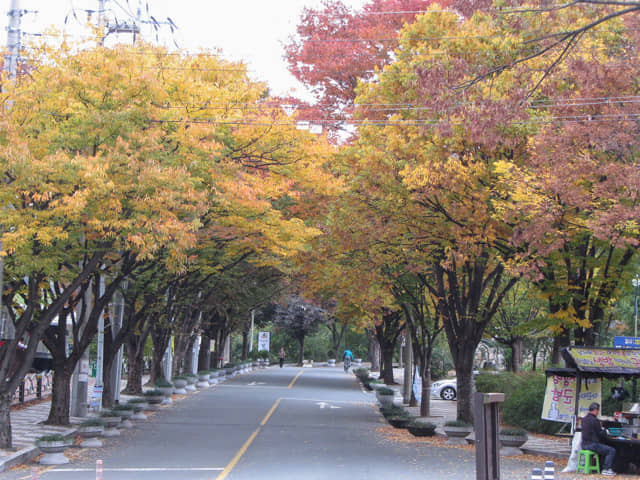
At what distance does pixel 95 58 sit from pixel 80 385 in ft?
38.7

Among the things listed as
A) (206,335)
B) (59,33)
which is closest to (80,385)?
(59,33)

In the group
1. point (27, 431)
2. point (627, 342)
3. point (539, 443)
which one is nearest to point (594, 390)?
point (627, 342)

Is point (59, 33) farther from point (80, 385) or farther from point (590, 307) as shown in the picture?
point (590, 307)

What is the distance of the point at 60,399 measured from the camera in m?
20.7

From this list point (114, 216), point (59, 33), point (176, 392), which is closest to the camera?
point (114, 216)

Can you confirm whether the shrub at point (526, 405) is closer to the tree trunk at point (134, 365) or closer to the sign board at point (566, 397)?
the sign board at point (566, 397)

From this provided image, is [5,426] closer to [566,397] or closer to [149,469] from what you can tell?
[149,469]

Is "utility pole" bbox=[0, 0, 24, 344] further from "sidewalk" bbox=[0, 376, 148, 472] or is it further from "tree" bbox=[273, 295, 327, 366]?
"tree" bbox=[273, 295, 327, 366]

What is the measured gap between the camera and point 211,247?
22938mm

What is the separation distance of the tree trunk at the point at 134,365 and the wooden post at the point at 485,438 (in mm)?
24633

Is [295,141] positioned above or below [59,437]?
above

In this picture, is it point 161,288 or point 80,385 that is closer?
point 80,385

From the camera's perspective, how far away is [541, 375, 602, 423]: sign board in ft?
56.6

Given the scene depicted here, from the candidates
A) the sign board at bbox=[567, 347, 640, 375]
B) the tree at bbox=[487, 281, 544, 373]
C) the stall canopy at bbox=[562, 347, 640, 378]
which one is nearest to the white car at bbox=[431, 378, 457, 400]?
the tree at bbox=[487, 281, 544, 373]
